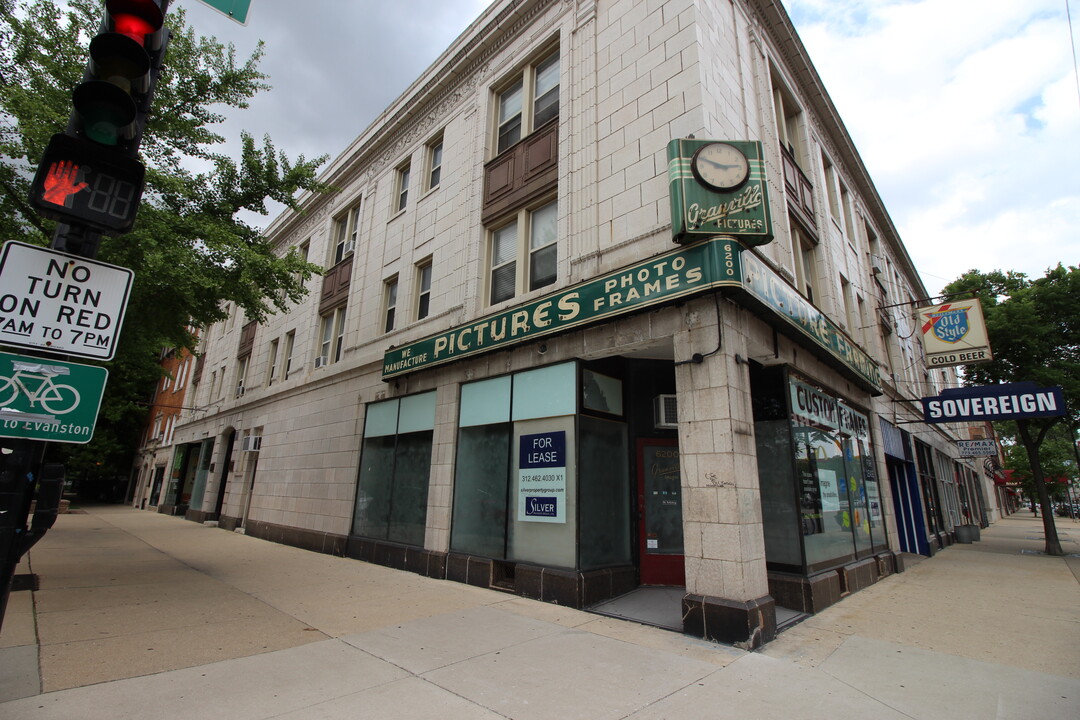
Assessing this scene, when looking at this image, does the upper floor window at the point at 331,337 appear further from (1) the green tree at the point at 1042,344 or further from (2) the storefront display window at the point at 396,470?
(1) the green tree at the point at 1042,344

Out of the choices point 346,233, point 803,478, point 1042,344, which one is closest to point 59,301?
point 803,478

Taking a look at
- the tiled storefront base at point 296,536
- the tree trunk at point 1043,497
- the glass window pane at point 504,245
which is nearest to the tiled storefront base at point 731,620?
the glass window pane at point 504,245

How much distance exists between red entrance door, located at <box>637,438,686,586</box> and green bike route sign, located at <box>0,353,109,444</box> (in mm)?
7573

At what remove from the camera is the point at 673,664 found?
17.0 feet

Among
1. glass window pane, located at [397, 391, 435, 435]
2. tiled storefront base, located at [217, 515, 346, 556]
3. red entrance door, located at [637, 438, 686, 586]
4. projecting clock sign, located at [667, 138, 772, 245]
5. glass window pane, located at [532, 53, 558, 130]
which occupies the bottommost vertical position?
tiled storefront base, located at [217, 515, 346, 556]

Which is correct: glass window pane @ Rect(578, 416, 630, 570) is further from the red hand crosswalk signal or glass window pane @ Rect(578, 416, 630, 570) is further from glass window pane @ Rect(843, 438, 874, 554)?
the red hand crosswalk signal

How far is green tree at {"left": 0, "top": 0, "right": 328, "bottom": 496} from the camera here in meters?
8.69

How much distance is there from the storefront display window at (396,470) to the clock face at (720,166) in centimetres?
713

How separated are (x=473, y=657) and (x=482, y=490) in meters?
4.29

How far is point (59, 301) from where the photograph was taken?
3258mm

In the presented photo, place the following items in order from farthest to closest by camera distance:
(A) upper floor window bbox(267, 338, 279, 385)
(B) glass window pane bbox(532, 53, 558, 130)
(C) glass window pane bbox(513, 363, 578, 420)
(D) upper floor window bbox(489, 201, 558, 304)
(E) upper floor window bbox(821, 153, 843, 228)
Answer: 1. (A) upper floor window bbox(267, 338, 279, 385)
2. (E) upper floor window bbox(821, 153, 843, 228)
3. (B) glass window pane bbox(532, 53, 558, 130)
4. (D) upper floor window bbox(489, 201, 558, 304)
5. (C) glass window pane bbox(513, 363, 578, 420)

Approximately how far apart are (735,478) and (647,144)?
562cm

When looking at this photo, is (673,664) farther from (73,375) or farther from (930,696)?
(73,375)

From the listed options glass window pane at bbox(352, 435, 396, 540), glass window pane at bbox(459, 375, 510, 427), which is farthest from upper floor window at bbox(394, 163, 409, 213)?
glass window pane at bbox(459, 375, 510, 427)
